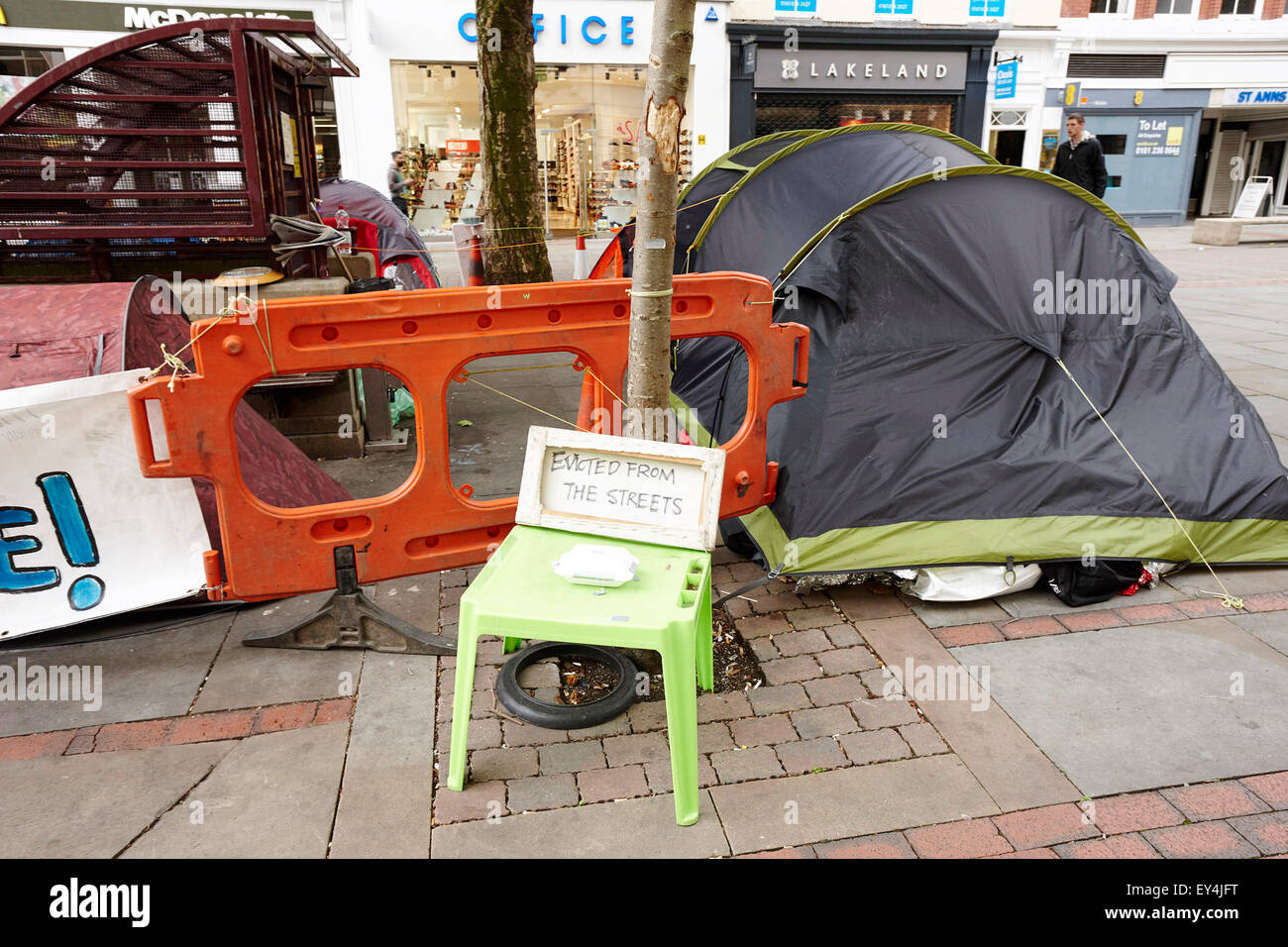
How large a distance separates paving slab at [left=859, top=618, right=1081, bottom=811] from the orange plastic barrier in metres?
0.96

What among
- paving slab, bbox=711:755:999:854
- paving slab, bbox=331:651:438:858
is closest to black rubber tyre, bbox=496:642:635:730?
paving slab, bbox=331:651:438:858

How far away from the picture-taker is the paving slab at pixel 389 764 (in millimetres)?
2660

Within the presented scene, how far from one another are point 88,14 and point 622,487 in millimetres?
15659

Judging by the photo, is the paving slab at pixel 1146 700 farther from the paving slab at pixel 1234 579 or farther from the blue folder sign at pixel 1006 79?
the blue folder sign at pixel 1006 79

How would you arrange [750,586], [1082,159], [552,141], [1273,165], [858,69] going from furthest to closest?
1. [1273,165]
2. [858,69]
3. [552,141]
4. [1082,159]
5. [750,586]

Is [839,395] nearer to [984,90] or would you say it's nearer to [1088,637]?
[1088,637]

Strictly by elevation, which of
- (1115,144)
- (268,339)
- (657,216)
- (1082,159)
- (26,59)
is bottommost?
(268,339)

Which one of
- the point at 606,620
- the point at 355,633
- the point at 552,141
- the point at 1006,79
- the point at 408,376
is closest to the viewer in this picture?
the point at 606,620

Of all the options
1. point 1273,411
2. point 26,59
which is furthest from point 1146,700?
Answer: point 26,59

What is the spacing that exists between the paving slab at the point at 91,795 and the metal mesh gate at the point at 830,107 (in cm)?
1733

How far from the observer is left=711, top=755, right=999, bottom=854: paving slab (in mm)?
2691

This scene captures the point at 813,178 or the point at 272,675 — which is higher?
the point at 813,178

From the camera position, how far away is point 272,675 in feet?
11.6

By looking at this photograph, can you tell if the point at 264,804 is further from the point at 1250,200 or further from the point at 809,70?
the point at 1250,200
